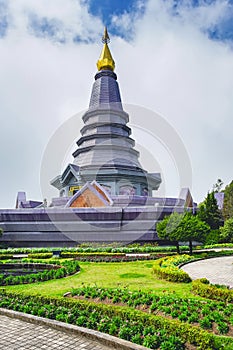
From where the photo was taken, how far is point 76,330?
7.44 meters

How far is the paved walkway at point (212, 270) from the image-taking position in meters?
14.1

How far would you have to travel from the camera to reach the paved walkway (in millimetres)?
14113

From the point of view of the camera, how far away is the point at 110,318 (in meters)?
8.23

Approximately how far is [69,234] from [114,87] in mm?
27499

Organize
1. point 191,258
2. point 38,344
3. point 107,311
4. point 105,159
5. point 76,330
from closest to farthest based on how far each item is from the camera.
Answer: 1. point 38,344
2. point 76,330
3. point 107,311
4. point 191,258
5. point 105,159

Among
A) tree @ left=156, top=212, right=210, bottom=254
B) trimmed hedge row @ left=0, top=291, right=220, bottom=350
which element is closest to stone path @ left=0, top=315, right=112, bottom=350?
trimmed hedge row @ left=0, top=291, right=220, bottom=350

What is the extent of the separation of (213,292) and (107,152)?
113 feet

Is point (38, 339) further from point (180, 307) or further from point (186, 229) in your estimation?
point (186, 229)

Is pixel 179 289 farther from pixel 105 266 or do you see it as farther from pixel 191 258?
pixel 191 258

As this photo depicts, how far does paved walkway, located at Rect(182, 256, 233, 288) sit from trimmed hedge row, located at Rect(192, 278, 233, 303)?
226cm

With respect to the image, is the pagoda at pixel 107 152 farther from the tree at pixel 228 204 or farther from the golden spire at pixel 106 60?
the tree at pixel 228 204

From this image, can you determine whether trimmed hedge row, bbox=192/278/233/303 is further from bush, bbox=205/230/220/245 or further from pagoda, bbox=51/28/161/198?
pagoda, bbox=51/28/161/198

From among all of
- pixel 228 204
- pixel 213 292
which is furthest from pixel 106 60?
pixel 213 292

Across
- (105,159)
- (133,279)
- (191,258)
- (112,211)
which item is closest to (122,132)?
(105,159)
